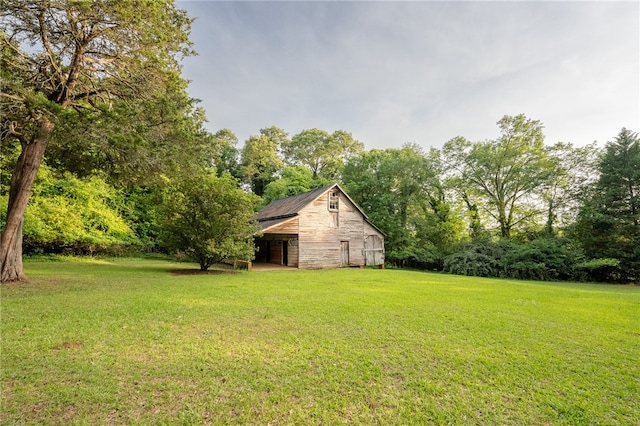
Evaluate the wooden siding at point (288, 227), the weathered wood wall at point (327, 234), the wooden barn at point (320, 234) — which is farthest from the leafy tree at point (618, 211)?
the wooden siding at point (288, 227)

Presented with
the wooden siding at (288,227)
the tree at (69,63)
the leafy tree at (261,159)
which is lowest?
the wooden siding at (288,227)

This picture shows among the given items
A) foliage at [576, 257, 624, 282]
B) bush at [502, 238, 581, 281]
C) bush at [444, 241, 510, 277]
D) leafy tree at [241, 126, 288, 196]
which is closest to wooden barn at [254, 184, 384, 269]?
bush at [444, 241, 510, 277]

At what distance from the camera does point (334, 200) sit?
2242 cm

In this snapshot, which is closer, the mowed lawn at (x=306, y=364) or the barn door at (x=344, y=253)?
the mowed lawn at (x=306, y=364)

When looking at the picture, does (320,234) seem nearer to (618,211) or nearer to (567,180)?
(618,211)

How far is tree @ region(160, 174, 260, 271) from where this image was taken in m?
14.0

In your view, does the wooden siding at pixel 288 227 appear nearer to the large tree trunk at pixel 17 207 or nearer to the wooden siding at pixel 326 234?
the wooden siding at pixel 326 234

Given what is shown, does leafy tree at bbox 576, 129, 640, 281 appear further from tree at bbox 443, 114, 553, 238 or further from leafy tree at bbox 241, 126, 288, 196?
leafy tree at bbox 241, 126, 288, 196

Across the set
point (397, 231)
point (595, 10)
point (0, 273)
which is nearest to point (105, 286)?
point (0, 273)

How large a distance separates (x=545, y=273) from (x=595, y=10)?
16695 millimetres

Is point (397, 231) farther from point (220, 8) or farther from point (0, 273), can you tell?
point (0, 273)

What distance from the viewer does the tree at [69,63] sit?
7.54m

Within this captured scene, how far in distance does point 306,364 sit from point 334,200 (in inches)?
736

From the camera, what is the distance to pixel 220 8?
11602mm
